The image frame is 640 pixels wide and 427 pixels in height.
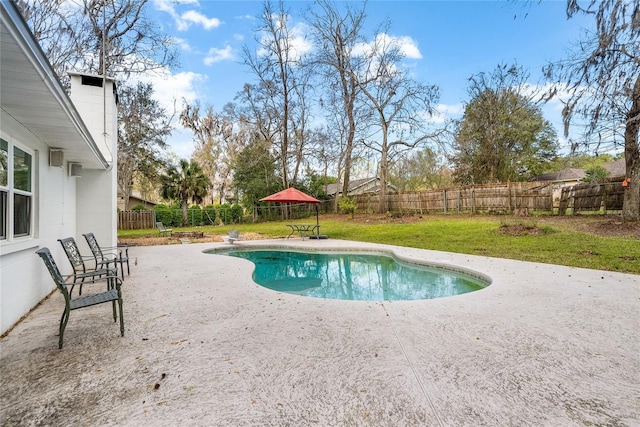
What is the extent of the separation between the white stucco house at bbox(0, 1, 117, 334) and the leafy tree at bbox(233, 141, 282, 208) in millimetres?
16924

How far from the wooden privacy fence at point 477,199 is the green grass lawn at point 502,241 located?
127cm

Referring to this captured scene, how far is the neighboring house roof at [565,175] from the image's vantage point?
98.1ft

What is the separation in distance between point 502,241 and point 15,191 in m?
11.8

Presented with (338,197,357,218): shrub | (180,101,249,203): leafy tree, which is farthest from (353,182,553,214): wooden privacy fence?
(180,101,249,203): leafy tree

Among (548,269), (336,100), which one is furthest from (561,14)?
(336,100)

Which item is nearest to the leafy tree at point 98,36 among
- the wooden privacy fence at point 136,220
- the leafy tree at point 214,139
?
the wooden privacy fence at point 136,220

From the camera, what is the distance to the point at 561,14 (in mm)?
5590

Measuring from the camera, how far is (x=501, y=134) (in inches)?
906

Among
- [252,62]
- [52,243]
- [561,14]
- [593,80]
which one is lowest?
[52,243]

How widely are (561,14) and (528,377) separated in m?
6.56

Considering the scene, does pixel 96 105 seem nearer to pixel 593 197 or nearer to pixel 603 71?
pixel 603 71

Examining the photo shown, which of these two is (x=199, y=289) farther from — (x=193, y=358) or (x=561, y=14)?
(x=561, y=14)

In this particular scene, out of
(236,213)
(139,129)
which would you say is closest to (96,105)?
(236,213)

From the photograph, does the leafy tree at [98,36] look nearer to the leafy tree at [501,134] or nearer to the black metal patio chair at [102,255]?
the black metal patio chair at [102,255]
